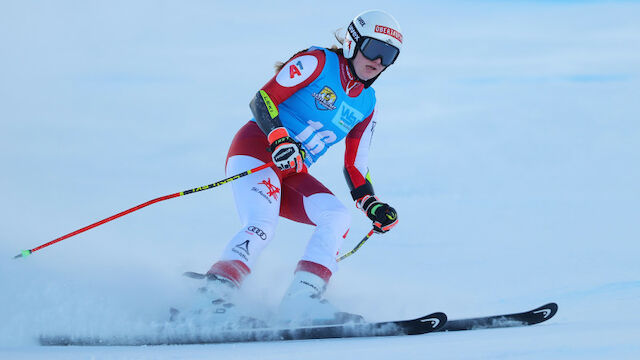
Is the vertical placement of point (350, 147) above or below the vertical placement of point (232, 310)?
above

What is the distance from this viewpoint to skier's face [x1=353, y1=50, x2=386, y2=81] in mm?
4457

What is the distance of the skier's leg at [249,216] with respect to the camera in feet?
12.7

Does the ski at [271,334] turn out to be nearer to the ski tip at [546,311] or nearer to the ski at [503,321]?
the ski at [503,321]

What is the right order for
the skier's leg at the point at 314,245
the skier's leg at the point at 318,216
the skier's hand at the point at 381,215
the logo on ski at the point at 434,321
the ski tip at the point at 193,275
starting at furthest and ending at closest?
1. the skier's hand at the point at 381,215
2. the skier's leg at the point at 318,216
3. the ski tip at the point at 193,275
4. the skier's leg at the point at 314,245
5. the logo on ski at the point at 434,321

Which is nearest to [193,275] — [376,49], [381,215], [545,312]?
[381,215]

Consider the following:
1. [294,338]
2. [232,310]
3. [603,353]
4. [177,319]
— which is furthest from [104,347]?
[603,353]

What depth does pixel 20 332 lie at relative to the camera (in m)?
3.59

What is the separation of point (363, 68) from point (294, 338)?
190 cm

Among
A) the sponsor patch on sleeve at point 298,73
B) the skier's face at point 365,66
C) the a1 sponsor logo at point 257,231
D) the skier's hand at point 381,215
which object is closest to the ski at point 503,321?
the skier's hand at point 381,215

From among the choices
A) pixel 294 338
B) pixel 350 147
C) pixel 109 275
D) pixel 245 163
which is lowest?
pixel 294 338

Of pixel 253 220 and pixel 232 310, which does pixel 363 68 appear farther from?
pixel 232 310

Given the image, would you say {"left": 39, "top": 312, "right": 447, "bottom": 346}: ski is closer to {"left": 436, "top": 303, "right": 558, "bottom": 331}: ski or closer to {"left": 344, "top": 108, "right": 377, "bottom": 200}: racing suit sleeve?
{"left": 436, "top": 303, "right": 558, "bottom": 331}: ski

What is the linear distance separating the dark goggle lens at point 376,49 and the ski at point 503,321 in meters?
1.77

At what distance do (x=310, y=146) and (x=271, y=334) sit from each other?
161cm
